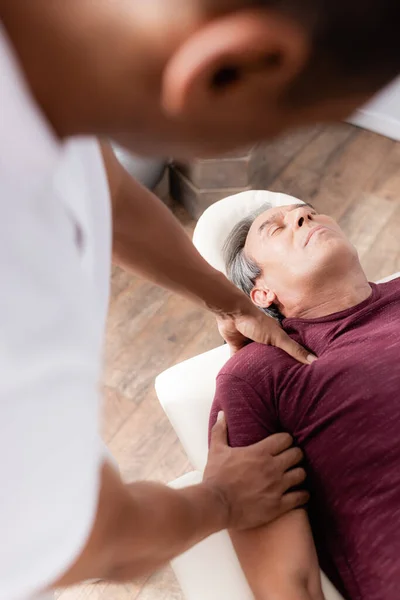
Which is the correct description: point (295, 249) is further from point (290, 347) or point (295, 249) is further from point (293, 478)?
point (293, 478)

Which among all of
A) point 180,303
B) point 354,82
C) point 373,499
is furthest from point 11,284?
point 180,303

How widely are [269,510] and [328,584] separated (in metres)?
0.20

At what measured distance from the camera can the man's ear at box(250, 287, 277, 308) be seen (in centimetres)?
145

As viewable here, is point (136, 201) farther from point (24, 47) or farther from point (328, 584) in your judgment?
point (328, 584)

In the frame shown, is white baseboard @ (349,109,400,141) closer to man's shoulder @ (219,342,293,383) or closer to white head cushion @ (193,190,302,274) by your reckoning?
white head cushion @ (193,190,302,274)

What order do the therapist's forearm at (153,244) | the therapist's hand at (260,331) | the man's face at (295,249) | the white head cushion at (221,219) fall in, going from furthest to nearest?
the white head cushion at (221,219), the man's face at (295,249), the therapist's hand at (260,331), the therapist's forearm at (153,244)

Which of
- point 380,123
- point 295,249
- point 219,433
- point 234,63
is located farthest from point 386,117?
point 234,63

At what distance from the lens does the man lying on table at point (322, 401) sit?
3.35 ft

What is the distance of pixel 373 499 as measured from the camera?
3.46ft

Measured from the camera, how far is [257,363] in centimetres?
126

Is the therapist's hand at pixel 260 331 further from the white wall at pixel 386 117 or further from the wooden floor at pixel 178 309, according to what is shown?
the white wall at pixel 386 117

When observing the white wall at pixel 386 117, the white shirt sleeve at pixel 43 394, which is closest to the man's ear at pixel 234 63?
the white shirt sleeve at pixel 43 394

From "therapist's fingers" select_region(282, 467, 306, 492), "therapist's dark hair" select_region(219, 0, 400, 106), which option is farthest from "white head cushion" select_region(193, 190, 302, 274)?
"therapist's dark hair" select_region(219, 0, 400, 106)

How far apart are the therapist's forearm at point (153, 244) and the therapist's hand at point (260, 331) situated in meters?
0.13
